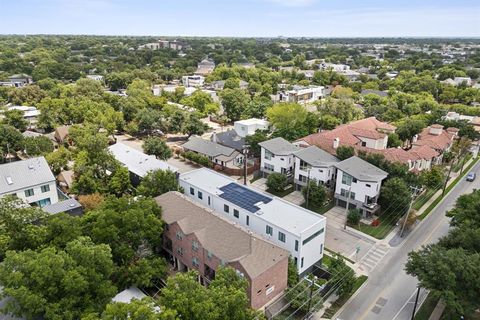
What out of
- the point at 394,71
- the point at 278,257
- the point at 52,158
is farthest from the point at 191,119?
the point at 394,71

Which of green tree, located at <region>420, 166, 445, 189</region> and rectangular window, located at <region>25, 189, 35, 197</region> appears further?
green tree, located at <region>420, 166, 445, 189</region>

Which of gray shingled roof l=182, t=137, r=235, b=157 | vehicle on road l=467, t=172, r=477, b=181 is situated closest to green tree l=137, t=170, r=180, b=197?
gray shingled roof l=182, t=137, r=235, b=157

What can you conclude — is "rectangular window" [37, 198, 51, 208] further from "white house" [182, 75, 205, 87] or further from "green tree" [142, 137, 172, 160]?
"white house" [182, 75, 205, 87]

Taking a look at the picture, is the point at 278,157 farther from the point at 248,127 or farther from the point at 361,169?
the point at 248,127

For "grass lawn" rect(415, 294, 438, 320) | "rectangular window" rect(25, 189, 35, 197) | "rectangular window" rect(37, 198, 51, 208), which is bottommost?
"grass lawn" rect(415, 294, 438, 320)

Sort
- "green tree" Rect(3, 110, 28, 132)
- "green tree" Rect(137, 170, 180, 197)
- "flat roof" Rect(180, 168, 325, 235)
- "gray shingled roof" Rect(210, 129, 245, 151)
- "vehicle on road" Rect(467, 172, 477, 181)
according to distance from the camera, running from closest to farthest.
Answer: "flat roof" Rect(180, 168, 325, 235), "green tree" Rect(137, 170, 180, 197), "vehicle on road" Rect(467, 172, 477, 181), "gray shingled roof" Rect(210, 129, 245, 151), "green tree" Rect(3, 110, 28, 132)

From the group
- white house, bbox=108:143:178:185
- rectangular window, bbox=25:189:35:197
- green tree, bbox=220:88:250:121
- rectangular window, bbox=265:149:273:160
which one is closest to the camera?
rectangular window, bbox=25:189:35:197
